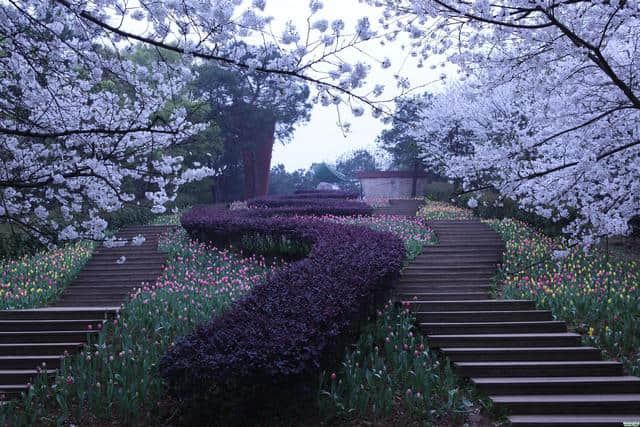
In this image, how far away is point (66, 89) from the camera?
6.91 metres

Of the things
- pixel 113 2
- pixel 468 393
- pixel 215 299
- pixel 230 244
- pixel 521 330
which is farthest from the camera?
pixel 230 244

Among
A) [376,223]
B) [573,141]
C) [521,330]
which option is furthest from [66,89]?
[376,223]

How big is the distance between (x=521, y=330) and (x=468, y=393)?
2.45 metres

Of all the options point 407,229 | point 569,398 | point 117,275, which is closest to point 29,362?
point 117,275

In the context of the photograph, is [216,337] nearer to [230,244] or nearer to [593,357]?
[593,357]

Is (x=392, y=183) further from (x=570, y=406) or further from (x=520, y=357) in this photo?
(x=570, y=406)

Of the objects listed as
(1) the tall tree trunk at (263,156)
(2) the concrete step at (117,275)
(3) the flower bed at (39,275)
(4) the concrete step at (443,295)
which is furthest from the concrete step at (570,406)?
(1) the tall tree trunk at (263,156)

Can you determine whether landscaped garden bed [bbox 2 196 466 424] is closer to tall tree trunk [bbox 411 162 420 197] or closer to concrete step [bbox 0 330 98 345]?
concrete step [bbox 0 330 98 345]

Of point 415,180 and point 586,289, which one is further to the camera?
point 415,180

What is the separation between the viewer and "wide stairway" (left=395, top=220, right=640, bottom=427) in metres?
6.35

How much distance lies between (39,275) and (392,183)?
2953 cm

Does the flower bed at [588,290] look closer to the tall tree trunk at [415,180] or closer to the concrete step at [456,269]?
Result: the concrete step at [456,269]

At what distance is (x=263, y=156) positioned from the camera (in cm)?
3947

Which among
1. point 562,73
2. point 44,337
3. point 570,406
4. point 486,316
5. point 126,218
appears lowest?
point 44,337
